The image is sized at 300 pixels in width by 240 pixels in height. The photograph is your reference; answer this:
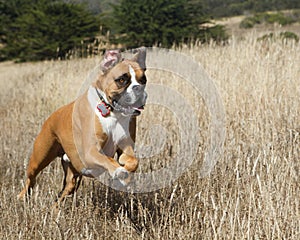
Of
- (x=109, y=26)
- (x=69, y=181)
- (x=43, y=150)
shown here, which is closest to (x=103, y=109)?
(x=43, y=150)

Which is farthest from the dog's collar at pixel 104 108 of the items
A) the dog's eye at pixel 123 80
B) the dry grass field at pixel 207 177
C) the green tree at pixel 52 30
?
the green tree at pixel 52 30

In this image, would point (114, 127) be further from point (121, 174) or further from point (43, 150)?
point (43, 150)

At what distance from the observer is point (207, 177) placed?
11.8ft

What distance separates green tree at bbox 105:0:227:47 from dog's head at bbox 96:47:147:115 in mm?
15459

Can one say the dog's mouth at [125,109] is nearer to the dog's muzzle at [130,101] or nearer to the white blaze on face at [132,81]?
the dog's muzzle at [130,101]

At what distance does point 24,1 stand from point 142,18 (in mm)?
12477

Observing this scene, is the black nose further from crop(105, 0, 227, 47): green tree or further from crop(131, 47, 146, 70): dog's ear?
crop(105, 0, 227, 47): green tree

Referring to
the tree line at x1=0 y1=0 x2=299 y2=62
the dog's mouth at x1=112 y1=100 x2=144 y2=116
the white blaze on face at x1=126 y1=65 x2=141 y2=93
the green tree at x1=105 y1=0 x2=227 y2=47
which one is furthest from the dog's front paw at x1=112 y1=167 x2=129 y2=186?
the green tree at x1=105 y1=0 x2=227 y2=47

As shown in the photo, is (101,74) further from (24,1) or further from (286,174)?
(24,1)

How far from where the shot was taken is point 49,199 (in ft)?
11.6

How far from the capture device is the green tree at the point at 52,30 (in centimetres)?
2048

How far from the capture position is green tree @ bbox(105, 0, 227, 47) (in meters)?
18.5

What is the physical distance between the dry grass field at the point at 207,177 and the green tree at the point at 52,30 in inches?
503

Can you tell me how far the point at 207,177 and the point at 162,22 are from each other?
1634cm
